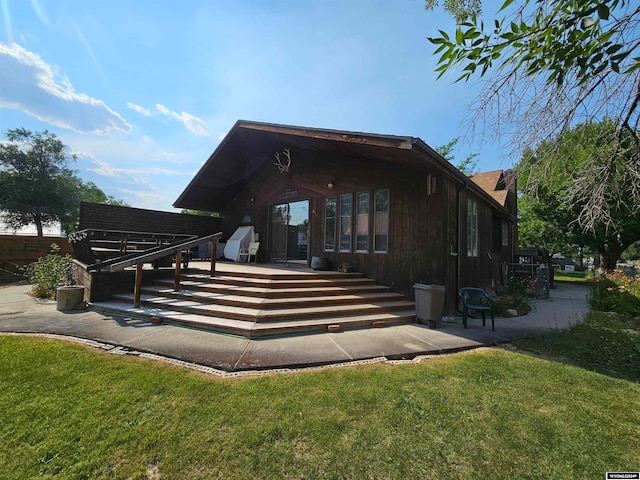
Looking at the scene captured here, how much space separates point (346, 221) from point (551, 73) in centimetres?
584

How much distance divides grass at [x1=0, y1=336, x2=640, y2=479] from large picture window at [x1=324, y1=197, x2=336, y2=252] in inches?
213

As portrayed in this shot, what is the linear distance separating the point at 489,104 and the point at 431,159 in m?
2.65

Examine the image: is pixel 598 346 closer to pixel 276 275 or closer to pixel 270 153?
pixel 276 275

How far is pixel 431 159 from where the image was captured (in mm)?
5555

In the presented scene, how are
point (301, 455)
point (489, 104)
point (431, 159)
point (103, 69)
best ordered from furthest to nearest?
point (103, 69), point (431, 159), point (489, 104), point (301, 455)

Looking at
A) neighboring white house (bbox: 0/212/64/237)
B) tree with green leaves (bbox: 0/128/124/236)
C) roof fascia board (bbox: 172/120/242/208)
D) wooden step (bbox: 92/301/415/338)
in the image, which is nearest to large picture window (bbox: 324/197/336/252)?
wooden step (bbox: 92/301/415/338)

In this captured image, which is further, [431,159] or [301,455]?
[431,159]

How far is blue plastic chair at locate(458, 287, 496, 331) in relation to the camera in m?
5.18

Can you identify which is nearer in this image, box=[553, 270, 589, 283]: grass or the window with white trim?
the window with white trim

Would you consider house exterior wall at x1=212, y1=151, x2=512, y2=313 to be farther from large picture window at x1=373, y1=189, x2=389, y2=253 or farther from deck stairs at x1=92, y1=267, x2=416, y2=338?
deck stairs at x1=92, y1=267, x2=416, y2=338

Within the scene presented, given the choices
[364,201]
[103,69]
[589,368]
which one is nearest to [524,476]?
[589,368]

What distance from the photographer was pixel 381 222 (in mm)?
7383

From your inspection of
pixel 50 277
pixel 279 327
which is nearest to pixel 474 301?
pixel 279 327

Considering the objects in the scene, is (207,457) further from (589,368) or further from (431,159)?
(431,159)
